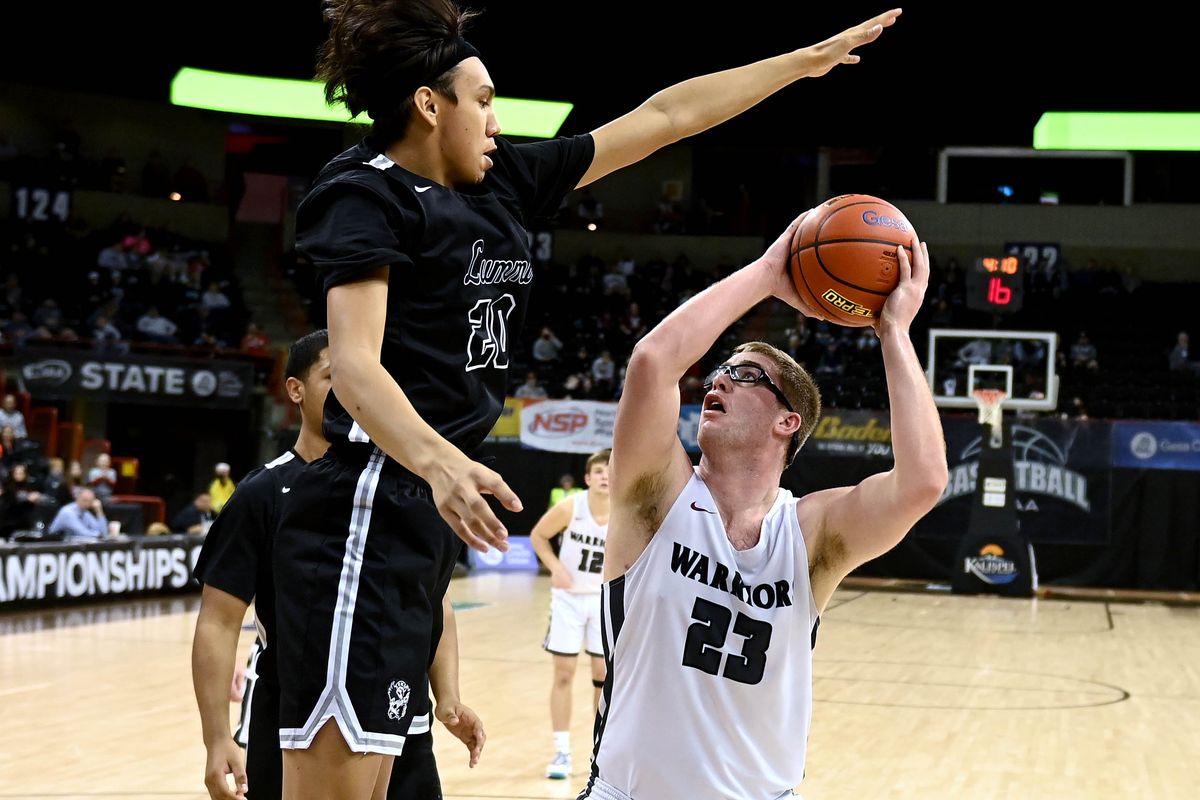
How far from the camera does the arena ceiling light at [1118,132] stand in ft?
74.5

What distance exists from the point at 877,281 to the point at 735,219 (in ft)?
84.4

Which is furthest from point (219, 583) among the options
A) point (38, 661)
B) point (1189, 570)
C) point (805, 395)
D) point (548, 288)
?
point (548, 288)

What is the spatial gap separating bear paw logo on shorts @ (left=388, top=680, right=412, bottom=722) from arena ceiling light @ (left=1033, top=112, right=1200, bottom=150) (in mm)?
22265

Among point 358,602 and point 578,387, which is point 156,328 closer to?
point 578,387

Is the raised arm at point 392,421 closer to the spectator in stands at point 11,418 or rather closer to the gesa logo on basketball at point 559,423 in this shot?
the spectator in stands at point 11,418

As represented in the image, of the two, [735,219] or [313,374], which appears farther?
[735,219]

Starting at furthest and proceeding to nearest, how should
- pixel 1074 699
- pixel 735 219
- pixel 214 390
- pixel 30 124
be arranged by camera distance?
pixel 735 219, pixel 30 124, pixel 214 390, pixel 1074 699

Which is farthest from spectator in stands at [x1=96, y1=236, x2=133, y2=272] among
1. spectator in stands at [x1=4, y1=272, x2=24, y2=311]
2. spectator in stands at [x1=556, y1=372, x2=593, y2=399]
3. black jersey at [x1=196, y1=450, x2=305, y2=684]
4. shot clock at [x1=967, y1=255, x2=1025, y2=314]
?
black jersey at [x1=196, y1=450, x2=305, y2=684]

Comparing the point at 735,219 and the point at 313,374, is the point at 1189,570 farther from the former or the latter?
the point at 313,374

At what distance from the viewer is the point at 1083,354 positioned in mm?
23375

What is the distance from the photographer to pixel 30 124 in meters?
25.8

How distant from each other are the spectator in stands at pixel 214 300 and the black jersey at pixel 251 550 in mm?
21448

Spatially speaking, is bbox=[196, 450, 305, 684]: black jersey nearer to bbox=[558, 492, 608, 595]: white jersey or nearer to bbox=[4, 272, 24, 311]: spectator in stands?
bbox=[558, 492, 608, 595]: white jersey

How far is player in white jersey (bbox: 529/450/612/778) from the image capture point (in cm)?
761
